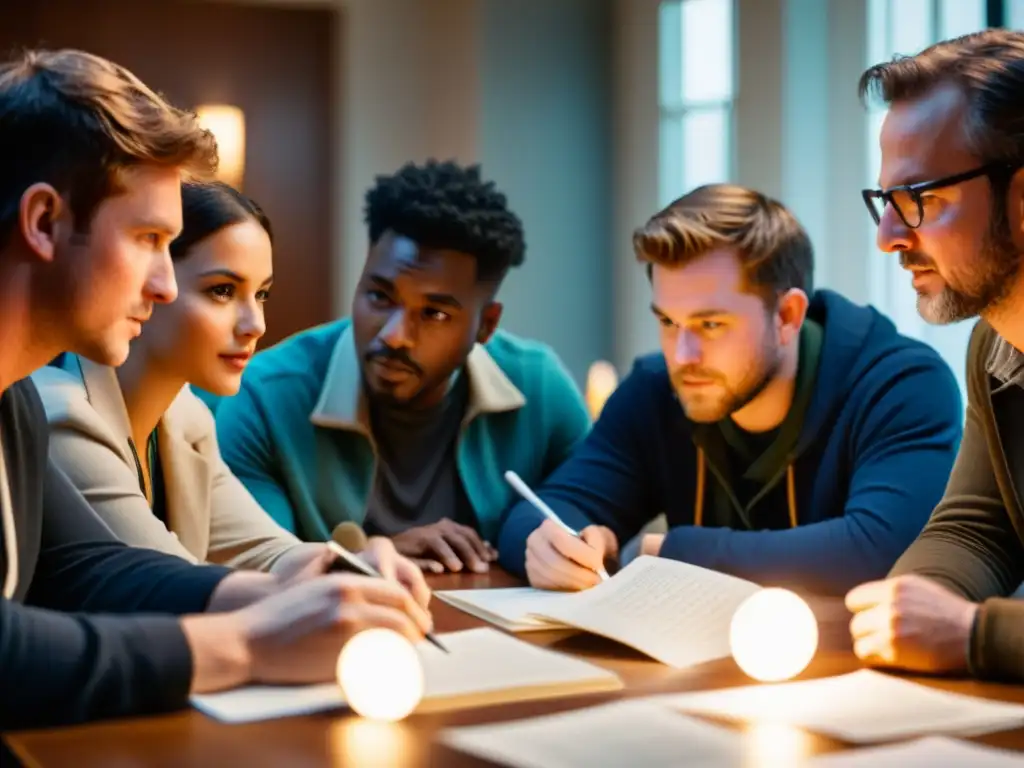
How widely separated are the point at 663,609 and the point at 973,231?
56 cm

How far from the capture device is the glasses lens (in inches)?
61.4

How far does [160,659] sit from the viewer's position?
109 centimetres

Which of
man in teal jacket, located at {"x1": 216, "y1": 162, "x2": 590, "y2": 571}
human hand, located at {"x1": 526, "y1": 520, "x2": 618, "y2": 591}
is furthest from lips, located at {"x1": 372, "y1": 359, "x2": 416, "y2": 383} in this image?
human hand, located at {"x1": 526, "y1": 520, "x2": 618, "y2": 591}

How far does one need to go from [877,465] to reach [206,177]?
41.9 inches

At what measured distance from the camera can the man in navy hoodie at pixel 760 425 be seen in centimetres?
187

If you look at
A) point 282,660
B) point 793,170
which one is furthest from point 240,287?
point 793,170

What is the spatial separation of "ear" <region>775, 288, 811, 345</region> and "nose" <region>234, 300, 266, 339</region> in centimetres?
83

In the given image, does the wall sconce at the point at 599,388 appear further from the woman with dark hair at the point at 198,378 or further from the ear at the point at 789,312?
the woman with dark hair at the point at 198,378

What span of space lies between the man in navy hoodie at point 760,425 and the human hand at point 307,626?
67 cm

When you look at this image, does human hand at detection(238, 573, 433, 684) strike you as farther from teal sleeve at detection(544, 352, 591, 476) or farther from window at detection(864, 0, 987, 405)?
window at detection(864, 0, 987, 405)

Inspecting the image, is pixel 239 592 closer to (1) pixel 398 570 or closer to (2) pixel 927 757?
(1) pixel 398 570

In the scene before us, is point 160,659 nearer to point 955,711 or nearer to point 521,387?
point 955,711

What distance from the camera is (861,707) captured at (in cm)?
113

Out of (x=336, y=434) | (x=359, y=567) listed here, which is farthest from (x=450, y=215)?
(x=359, y=567)
